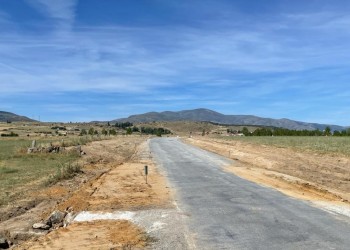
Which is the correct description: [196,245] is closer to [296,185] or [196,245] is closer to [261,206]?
[261,206]

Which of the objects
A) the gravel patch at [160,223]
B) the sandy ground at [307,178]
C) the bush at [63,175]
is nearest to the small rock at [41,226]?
the gravel patch at [160,223]

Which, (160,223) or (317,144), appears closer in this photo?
(160,223)

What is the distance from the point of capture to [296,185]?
67.5 feet

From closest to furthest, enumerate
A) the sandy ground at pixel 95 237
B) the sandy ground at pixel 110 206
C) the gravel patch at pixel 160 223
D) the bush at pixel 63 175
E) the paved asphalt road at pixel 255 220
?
the paved asphalt road at pixel 255 220 → the gravel patch at pixel 160 223 → the sandy ground at pixel 95 237 → the sandy ground at pixel 110 206 → the bush at pixel 63 175

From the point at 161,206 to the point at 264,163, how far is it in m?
21.7

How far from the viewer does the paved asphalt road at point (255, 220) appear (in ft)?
31.2

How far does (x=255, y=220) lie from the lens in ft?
38.8

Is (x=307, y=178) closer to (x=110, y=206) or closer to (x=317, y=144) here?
(x=110, y=206)

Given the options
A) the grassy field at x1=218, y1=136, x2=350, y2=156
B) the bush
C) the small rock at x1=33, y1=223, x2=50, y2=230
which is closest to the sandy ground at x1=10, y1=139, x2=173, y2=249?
the small rock at x1=33, y1=223, x2=50, y2=230

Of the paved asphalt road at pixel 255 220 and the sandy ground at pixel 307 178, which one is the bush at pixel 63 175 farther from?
the sandy ground at pixel 307 178

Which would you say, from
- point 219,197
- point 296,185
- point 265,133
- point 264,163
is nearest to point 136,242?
point 219,197

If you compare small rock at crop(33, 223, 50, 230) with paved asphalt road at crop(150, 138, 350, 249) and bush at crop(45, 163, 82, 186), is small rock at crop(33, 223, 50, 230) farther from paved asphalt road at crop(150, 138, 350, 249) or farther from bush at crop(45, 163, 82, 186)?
bush at crop(45, 163, 82, 186)

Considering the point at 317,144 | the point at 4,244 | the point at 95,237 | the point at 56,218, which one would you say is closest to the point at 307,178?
the point at 56,218

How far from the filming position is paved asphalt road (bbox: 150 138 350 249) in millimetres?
9508
